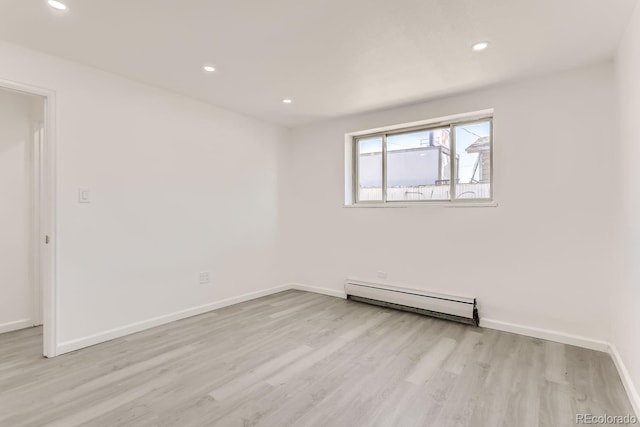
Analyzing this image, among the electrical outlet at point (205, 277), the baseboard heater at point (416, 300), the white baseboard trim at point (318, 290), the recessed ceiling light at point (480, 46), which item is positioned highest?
the recessed ceiling light at point (480, 46)

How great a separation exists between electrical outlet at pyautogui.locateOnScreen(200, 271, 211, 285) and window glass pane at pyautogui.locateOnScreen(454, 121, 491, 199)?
2.99m

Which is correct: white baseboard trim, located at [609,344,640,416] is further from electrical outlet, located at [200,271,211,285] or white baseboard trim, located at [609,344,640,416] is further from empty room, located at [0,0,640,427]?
electrical outlet, located at [200,271,211,285]

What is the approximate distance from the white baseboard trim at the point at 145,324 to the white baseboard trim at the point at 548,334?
2.80 metres

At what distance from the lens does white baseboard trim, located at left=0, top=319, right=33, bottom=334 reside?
122 inches

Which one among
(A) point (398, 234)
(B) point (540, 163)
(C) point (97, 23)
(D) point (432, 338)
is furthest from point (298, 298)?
(C) point (97, 23)

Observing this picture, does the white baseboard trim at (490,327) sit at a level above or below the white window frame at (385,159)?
below

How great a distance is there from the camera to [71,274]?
266 cm

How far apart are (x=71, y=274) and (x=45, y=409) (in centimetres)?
112

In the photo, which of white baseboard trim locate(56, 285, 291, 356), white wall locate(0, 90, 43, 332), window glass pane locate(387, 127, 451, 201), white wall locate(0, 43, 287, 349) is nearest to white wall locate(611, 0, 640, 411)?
window glass pane locate(387, 127, 451, 201)

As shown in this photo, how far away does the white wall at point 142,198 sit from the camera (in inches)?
104

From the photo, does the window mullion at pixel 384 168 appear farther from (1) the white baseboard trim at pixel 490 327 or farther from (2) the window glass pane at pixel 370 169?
(1) the white baseboard trim at pixel 490 327

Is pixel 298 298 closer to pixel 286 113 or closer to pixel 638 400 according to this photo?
pixel 286 113

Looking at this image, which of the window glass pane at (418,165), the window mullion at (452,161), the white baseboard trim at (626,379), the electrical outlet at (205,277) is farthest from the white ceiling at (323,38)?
the white baseboard trim at (626,379)

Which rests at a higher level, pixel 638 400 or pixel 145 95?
pixel 145 95
